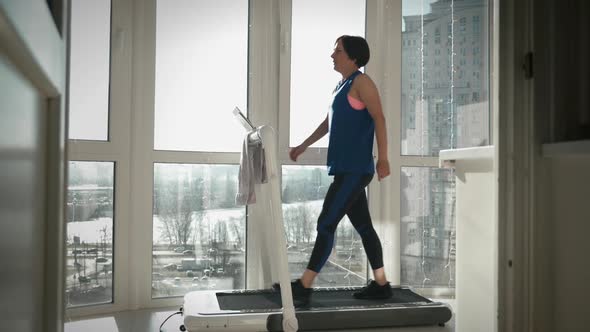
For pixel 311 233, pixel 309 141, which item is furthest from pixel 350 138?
pixel 311 233

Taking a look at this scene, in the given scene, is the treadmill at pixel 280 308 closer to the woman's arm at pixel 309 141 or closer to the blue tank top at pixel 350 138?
the blue tank top at pixel 350 138

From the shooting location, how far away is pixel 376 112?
278 centimetres

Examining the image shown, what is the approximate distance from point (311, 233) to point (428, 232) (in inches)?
29.9

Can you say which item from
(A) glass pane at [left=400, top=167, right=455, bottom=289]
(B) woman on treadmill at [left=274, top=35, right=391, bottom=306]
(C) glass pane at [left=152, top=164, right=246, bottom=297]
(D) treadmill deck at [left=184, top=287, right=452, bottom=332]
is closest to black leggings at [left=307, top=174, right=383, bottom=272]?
(B) woman on treadmill at [left=274, top=35, right=391, bottom=306]

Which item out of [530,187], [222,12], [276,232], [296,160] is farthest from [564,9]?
[222,12]

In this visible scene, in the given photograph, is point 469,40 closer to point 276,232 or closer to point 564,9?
point 276,232

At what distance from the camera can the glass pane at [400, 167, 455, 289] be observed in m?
3.45

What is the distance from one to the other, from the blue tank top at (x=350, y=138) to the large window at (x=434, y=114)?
28.0 inches

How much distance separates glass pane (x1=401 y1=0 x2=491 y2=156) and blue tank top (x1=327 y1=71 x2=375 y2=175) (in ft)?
2.38

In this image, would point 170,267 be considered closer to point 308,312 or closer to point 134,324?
point 134,324

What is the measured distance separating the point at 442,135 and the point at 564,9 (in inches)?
99.4

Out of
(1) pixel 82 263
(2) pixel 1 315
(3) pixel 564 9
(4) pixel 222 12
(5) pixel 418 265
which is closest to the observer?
(2) pixel 1 315

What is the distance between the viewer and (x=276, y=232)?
2.15 m

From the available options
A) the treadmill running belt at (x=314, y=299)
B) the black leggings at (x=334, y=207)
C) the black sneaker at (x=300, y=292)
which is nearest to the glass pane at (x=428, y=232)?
the treadmill running belt at (x=314, y=299)
